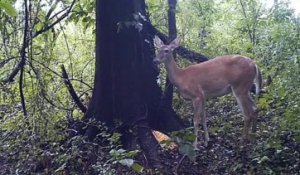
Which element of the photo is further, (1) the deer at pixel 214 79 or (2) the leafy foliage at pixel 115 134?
(1) the deer at pixel 214 79

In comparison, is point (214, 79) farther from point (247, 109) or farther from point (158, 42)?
point (158, 42)

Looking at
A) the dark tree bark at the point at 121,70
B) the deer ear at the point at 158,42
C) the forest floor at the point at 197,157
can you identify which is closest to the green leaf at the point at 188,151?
the forest floor at the point at 197,157

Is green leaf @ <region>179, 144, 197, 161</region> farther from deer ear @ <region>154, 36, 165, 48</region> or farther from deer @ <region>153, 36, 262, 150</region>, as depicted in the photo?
deer ear @ <region>154, 36, 165, 48</region>

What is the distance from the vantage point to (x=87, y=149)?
5.47 m

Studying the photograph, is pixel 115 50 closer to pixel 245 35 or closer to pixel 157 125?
pixel 157 125

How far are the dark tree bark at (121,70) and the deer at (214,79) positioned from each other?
0.74 metres

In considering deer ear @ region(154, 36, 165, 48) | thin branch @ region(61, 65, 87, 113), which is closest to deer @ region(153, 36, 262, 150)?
deer ear @ region(154, 36, 165, 48)

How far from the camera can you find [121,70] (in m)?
5.97

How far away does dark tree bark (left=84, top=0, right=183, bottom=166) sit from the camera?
5.90 m

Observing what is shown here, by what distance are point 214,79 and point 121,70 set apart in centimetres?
148

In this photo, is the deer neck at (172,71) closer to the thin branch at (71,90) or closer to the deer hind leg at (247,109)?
the deer hind leg at (247,109)

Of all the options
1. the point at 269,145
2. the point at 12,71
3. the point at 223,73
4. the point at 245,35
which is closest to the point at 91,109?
the point at 12,71

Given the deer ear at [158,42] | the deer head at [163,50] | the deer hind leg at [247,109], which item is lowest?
the deer hind leg at [247,109]

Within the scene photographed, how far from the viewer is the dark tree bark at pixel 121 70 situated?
5.90m
